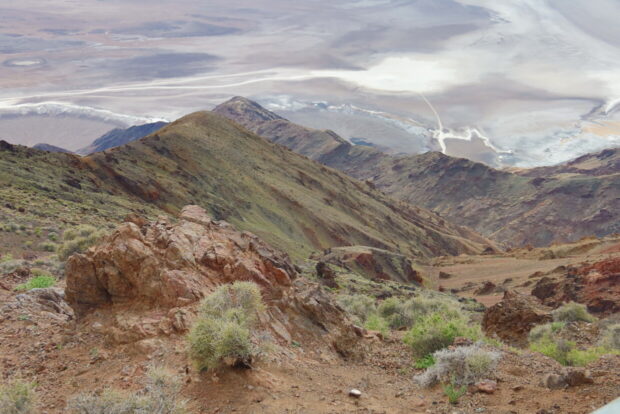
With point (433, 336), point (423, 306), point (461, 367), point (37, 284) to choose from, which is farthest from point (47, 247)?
point (461, 367)

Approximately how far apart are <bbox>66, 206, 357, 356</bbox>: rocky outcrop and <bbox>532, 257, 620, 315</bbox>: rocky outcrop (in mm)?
33051

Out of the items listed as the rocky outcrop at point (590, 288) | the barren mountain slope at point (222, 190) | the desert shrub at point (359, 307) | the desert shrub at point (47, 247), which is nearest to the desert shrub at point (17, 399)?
the desert shrub at point (359, 307)

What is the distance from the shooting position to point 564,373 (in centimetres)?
1222

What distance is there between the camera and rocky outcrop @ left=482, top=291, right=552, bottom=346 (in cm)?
2589

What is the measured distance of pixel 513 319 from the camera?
26.8 m

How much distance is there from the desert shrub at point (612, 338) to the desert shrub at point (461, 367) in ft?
32.1

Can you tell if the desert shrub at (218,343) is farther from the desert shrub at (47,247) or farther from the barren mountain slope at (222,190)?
the barren mountain slope at (222,190)

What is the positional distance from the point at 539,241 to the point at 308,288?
175512 millimetres

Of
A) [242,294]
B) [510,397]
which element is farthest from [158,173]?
[510,397]

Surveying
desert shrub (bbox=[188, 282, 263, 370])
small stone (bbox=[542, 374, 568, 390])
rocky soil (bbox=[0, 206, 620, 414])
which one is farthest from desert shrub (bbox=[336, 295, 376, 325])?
desert shrub (bbox=[188, 282, 263, 370])

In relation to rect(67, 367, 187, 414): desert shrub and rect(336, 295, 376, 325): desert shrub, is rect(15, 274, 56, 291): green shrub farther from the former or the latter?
rect(336, 295, 376, 325): desert shrub

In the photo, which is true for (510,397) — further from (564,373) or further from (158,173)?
(158,173)

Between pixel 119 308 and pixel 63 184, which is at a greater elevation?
pixel 119 308

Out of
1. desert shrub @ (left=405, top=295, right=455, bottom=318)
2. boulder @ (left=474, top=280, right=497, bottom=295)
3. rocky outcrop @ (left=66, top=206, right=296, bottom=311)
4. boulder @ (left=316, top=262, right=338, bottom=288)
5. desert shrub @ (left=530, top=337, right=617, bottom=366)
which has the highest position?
rocky outcrop @ (left=66, top=206, right=296, bottom=311)
